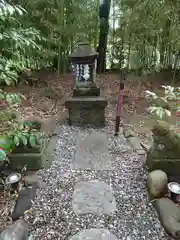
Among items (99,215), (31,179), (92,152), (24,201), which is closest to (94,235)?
(99,215)

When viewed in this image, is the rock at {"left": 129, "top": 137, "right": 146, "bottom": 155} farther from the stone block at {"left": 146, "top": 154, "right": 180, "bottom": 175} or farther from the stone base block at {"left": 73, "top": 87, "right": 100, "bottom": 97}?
the stone base block at {"left": 73, "top": 87, "right": 100, "bottom": 97}

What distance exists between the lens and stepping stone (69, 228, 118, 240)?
134 cm

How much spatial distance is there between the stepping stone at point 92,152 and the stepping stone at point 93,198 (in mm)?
287

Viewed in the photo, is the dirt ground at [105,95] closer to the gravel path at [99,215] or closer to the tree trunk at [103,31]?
the tree trunk at [103,31]

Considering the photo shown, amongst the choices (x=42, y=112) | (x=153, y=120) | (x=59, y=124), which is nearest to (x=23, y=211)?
(x=59, y=124)

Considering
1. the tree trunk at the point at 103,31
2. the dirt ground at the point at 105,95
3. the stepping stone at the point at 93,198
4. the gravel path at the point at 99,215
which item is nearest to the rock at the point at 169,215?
the gravel path at the point at 99,215

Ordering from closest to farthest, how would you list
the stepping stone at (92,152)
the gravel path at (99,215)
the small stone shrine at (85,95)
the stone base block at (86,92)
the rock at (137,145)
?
1. the gravel path at (99,215)
2. the stepping stone at (92,152)
3. the rock at (137,145)
4. the small stone shrine at (85,95)
5. the stone base block at (86,92)

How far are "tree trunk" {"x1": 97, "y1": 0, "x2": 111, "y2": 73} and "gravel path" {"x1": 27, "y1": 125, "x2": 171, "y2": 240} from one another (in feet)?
14.6

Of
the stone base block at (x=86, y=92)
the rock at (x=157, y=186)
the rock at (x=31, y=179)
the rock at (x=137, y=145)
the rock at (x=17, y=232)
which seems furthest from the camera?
the stone base block at (x=86, y=92)

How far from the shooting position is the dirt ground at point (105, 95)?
11.7 ft

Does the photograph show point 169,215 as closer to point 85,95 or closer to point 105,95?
point 85,95

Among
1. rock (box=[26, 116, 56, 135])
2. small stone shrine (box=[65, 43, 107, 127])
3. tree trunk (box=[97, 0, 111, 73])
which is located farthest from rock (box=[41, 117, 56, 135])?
tree trunk (box=[97, 0, 111, 73])

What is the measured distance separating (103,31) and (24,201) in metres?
5.37

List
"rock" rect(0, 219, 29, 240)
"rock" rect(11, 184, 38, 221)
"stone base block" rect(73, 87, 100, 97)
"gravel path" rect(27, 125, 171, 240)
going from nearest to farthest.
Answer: "rock" rect(0, 219, 29, 240), "gravel path" rect(27, 125, 171, 240), "rock" rect(11, 184, 38, 221), "stone base block" rect(73, 87, 100, 97)
